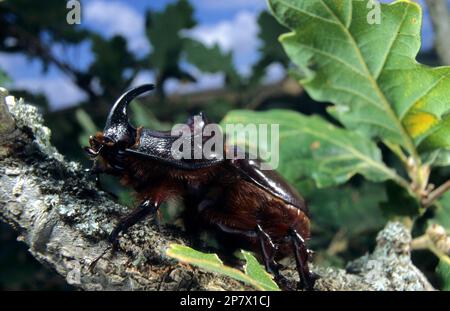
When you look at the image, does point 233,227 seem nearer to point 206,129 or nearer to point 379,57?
point 206,129

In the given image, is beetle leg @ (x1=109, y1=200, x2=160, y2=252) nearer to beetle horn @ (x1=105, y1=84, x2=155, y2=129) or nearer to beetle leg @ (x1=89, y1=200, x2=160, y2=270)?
beetle leg @ (x1=89, y1=200, x2=160, y2=270)

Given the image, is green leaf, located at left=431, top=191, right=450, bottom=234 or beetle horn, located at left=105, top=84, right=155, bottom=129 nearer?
beetle horn, located at left=105, top=84, right=155, bottom=129

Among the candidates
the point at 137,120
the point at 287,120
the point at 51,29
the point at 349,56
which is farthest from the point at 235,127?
the point at 51,29

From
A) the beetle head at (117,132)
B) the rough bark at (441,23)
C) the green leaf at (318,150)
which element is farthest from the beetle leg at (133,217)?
the rough bark at (441,23)

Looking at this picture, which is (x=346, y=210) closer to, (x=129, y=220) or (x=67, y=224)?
(x=129, y=220)

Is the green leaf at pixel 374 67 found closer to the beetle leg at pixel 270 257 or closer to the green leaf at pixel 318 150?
the green leaf at pixel 318 150

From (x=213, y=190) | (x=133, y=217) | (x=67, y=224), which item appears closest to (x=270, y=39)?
(x=213, y=190)

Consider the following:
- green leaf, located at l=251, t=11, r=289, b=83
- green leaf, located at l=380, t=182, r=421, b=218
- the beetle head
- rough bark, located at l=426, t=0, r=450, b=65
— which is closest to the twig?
green leaf, located at l=380, t=182, r=421, b=218
